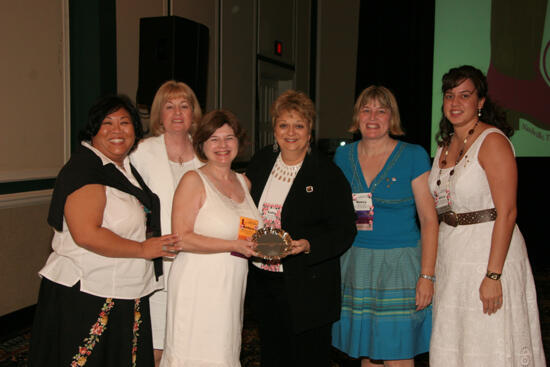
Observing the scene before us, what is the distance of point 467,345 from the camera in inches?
84.0

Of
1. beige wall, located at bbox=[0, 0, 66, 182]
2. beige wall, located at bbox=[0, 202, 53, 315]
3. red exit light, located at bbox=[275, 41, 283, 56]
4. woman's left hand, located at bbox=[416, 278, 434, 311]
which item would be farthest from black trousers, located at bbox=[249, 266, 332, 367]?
red exit light, located at bbox=[275, 41, 283, 56]

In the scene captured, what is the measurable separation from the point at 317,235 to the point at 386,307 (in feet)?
1.76

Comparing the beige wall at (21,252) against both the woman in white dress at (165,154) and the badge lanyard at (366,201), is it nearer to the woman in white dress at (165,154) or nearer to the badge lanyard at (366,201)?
the woman in white dress at (165,154)

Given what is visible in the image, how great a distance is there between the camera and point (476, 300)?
213 cm

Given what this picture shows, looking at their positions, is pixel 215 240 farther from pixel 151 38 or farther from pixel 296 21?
pixel 296 21

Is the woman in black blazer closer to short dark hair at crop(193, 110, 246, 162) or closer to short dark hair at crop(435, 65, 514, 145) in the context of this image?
short dark hair at crop(193, 110, 246, 162)

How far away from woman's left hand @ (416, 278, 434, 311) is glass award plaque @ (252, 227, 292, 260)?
0.74m

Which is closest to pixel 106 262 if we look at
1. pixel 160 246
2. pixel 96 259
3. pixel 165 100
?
pixel 96 259

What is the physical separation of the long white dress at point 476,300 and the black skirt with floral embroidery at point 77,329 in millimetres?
1453

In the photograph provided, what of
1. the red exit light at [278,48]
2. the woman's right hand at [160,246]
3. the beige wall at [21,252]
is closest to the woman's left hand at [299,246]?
the woman's right hand at [160,246]

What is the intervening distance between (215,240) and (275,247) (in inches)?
10.2

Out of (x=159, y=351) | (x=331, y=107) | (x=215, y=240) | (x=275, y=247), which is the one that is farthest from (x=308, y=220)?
(x=331, y=107)

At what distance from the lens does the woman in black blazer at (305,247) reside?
2189 millimetres

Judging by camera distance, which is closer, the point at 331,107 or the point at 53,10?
the point at 53,10
